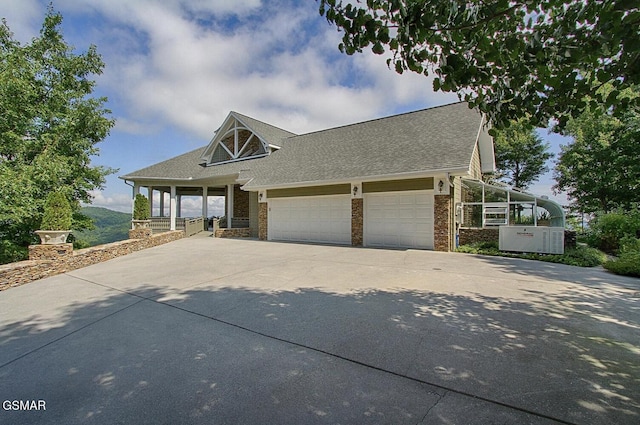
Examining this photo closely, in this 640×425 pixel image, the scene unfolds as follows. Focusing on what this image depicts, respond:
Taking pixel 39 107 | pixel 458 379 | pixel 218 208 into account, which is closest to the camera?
pixel 458 379

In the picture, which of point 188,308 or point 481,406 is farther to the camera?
point 188,308

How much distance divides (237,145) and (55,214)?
1211cm

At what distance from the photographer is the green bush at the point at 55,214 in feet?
28.2

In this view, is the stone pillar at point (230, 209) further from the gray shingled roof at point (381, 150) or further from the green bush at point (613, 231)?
the green bush at point (613, 231)

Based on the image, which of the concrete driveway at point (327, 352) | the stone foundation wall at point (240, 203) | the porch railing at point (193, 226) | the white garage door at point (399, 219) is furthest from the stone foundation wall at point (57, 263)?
the white garage door at point (399, 219)

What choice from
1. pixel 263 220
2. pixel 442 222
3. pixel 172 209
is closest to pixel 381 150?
pixel 442 222

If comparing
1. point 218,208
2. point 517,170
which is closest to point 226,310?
point 218,208

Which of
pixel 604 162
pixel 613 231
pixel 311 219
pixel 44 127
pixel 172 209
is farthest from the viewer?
pixel 604 162

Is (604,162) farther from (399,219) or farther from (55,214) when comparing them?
(55,214)

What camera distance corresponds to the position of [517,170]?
1087 inches

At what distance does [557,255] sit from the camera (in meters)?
9.14

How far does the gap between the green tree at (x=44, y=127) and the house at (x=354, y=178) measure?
343 cm

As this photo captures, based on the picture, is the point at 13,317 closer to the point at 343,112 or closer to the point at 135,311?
the point at 135,311

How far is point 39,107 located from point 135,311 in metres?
15.8
